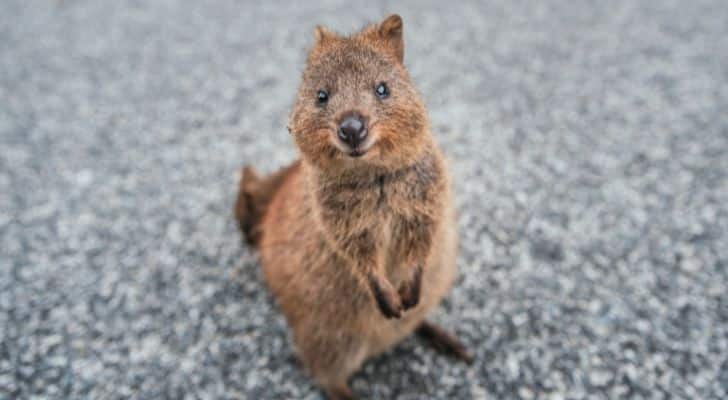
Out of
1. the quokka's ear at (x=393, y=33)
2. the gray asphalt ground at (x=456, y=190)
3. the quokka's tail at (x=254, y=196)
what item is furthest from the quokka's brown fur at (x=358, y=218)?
the gray asphalt ground at (x=456, y=190)

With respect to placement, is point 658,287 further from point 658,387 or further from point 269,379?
point 269,379

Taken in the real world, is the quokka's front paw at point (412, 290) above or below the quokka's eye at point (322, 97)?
below

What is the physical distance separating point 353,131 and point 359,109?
14cm

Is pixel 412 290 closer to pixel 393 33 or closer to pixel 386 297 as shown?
pixel 386 297

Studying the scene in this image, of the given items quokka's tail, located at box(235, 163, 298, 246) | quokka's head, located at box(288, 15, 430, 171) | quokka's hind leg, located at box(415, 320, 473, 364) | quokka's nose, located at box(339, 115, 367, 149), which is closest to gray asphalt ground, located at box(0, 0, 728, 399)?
quokka's hind leg, located at box(415, 320, 473, 364)

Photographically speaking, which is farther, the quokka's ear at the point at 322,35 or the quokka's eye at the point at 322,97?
the quokka's ear at the point at 322,35

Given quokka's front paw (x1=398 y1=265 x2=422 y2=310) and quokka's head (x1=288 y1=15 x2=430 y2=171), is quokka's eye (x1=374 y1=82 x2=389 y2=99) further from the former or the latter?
quokka's front paw (x1=398 y1=265 x2=422 y2=310)

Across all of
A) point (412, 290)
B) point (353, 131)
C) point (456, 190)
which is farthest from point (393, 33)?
point (456, 190)

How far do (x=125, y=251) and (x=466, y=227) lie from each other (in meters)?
2.77

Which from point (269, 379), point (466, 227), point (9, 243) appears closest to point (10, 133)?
point (9, 243)

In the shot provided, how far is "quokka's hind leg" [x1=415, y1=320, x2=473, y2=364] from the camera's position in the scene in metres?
3.69

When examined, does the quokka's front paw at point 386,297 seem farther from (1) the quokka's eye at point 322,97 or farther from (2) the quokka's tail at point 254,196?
(2) the quokka's tail at point 254,196

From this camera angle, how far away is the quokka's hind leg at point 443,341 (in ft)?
12.1

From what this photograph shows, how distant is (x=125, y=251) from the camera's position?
4.44 metres
